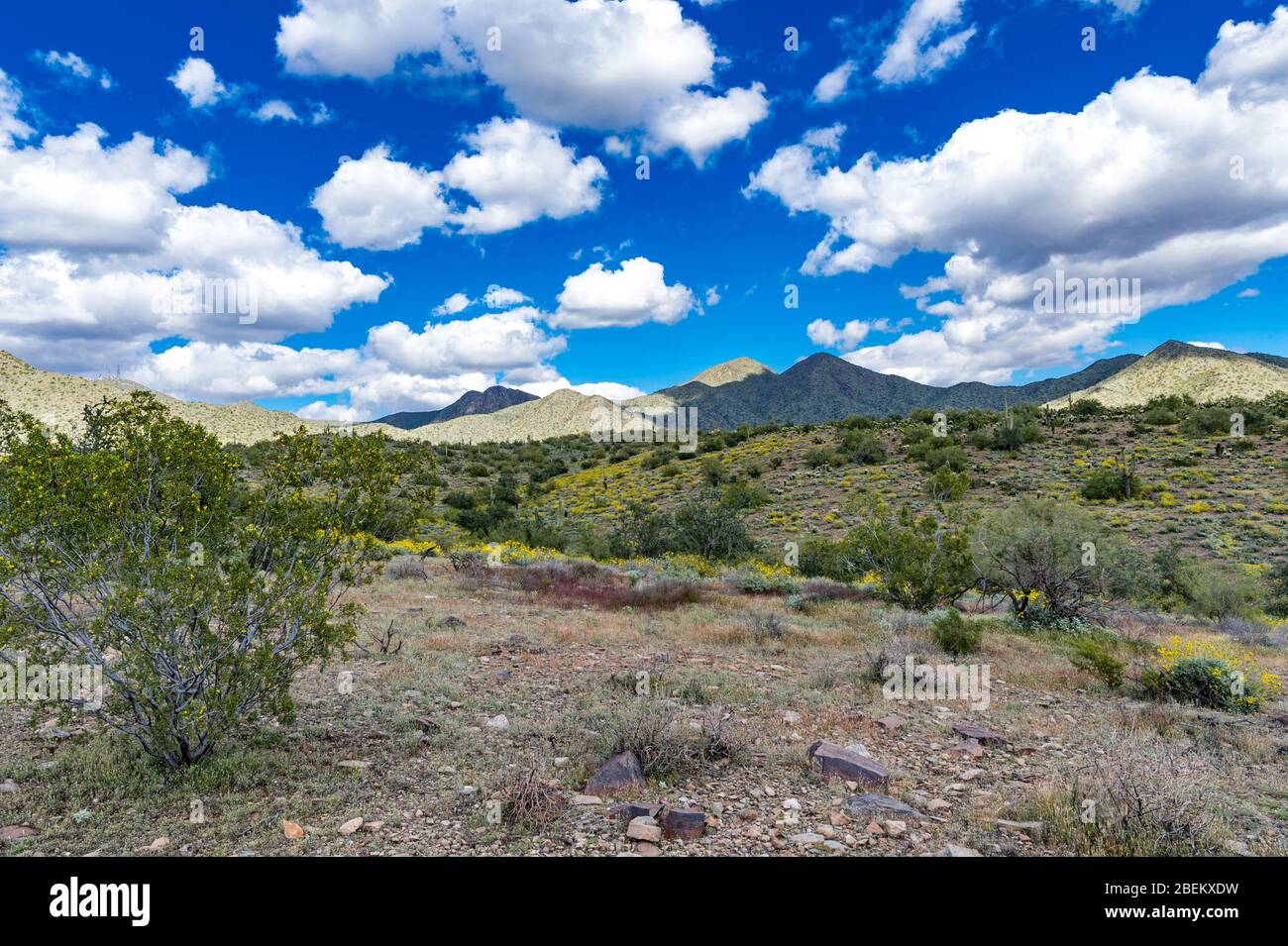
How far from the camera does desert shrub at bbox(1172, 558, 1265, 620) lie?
17266 millimetres

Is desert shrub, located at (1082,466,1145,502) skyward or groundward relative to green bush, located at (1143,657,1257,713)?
skyward

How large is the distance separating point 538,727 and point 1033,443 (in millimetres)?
44051

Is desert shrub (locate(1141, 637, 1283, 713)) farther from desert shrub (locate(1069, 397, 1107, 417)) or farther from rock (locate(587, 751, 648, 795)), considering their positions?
desert shrub (locate(1069, 397, 1107, 417))

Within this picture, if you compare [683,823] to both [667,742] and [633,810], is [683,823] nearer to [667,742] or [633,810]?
[633,810]

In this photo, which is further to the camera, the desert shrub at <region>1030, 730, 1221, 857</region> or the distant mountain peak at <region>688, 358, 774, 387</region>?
the distant mountain peak at <region>688, 358, 774, 387</region>

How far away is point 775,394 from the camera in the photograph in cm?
16812

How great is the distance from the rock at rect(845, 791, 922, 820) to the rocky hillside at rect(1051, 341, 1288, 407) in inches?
3827

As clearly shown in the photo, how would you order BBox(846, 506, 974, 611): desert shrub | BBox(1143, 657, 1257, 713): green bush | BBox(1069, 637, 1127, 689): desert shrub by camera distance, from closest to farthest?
BBox(1143, 657, 1257, 713): green bush < BBox(1069, 637, 1127, 689): desert shrub < BBox(846, 506, 974, 611): desert shrub

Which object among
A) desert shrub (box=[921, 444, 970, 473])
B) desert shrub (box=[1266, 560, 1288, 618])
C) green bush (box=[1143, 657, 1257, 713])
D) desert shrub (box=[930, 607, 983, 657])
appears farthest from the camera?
desert shrub (box=[921, 444, 970, 473])

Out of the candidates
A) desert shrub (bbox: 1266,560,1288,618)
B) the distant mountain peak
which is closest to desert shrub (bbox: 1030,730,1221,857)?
desert shrub (bbox: 1266,560,1288,618)

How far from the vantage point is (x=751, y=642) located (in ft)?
35.5

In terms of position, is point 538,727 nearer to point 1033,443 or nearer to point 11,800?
point 11,800

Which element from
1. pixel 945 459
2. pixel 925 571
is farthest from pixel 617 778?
pixel 945 459
